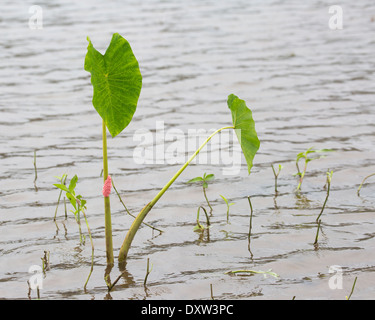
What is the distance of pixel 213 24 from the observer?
7168 mm

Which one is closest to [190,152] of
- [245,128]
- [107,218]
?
[245,128]

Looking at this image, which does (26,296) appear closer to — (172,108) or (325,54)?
(172,108)

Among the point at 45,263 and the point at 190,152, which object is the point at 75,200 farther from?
the point at 190,152

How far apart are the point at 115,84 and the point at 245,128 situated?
0.53m

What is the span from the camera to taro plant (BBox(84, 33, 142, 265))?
222 centimetres

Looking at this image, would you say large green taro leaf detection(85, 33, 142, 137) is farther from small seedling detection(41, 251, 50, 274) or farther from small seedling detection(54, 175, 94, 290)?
small seedling detection(41, 251, 50, 274)

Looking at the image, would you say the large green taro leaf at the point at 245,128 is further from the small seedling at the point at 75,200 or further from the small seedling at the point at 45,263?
the small seedling at the point at 45,263

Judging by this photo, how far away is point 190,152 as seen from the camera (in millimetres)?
3787

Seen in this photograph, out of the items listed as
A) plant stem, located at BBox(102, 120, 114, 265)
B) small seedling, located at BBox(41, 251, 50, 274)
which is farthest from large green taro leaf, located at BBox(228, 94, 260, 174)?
small seedling, located at BBox(41, 251, 50, 274)

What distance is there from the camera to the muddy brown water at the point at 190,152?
7.85ft

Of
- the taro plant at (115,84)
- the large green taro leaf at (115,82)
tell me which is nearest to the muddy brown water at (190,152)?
the taro plant at (115,84)

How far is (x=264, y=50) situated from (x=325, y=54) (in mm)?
556

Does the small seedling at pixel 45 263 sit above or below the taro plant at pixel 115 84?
below

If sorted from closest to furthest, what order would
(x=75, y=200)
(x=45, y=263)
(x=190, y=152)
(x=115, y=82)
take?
1. (x=115, y=82)
2. (x=45, y=263)
3. (x=75, y=200)
4. (x=190, y=152)
